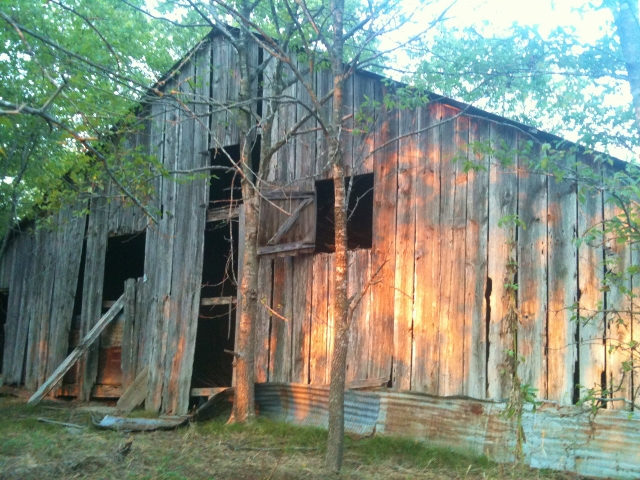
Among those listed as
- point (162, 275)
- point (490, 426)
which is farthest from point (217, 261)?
point (490, 426)

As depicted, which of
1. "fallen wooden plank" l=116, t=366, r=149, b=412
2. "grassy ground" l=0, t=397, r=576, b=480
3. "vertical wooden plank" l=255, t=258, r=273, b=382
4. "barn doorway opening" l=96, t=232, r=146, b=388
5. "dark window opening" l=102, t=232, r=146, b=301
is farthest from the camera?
"dark window opening" l=102, t=232, r=146, b=301

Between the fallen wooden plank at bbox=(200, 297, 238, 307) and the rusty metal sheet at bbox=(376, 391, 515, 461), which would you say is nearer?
the rusty metal sheet at bbox=(376, 391, 515, 461)

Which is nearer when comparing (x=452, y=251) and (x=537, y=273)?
(x=537, y=273)

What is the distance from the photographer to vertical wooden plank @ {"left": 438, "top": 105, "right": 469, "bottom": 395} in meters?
7.93

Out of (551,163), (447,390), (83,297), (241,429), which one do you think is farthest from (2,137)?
(551,163)

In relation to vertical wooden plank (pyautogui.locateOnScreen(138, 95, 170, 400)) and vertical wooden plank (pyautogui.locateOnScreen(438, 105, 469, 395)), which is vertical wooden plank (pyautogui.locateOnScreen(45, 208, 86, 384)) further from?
vertical wooden plank (pyautogui.locateOnScreen(438, 105, 469, 395))

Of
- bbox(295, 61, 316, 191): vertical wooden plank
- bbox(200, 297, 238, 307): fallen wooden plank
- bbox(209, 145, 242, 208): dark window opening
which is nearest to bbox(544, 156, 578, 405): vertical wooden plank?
bbox(295, 61, 316, 191): vertical wooden plank

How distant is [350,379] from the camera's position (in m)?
8.84

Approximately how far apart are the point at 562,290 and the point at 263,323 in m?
4.48

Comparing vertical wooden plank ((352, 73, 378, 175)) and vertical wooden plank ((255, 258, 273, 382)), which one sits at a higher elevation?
vertical wooden plank ((352, 73, 378, 175))

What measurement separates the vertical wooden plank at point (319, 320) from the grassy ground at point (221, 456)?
0.83m

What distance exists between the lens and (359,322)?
8.93 meters

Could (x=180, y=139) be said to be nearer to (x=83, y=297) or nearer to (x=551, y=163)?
(x=83, y=297)

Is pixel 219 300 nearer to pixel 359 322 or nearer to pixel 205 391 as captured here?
pixel 205 391
